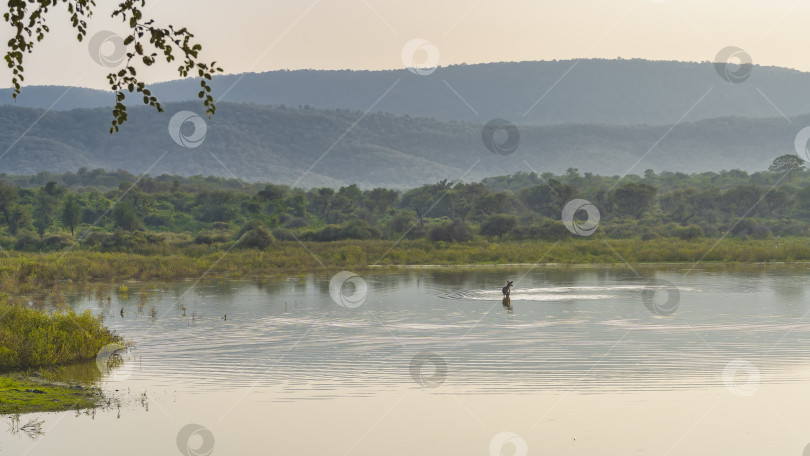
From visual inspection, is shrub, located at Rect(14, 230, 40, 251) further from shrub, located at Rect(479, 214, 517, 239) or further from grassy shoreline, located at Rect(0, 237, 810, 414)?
shrub, located at Rect(479, 214, 517, 239)

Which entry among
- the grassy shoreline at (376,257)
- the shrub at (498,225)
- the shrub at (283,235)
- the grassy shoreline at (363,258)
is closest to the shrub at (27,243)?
the grassy shoreline at (363,258)

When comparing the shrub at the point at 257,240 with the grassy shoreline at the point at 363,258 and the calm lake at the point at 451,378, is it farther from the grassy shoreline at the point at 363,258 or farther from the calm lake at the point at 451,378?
the calm lake at the point at 451,378

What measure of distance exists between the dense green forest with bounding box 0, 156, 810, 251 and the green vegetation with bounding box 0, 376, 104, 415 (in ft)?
117

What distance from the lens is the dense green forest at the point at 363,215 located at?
2322 inches

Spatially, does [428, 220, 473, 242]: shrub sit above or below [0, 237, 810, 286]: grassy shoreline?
above

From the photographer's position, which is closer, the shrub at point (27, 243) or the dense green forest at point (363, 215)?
the shrub at point (27, 243)

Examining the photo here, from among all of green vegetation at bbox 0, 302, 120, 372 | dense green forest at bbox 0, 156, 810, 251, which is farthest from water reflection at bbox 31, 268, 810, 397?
dense green forest at bbox 0, 156, 810, 251

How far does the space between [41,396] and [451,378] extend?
7.31 m

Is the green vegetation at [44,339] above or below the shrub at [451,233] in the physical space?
below

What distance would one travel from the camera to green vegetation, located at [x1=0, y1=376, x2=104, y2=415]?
14.6 meters

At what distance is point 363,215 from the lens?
7606 centimetres

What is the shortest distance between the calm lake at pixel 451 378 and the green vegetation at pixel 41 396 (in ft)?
1.32

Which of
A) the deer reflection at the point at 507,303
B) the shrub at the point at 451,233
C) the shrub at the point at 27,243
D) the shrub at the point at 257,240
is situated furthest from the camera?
the shrub at the point at 451,233

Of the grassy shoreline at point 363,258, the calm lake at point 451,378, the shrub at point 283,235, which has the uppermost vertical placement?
the shrub at point 283,235
